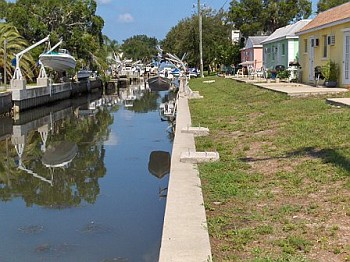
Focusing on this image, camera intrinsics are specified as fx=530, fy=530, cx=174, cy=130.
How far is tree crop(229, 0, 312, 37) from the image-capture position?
204ft

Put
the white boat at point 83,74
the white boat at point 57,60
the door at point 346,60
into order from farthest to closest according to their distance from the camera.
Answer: the white boat at point 83,74 < the white boat at point 57,60 < the door at point 346,60

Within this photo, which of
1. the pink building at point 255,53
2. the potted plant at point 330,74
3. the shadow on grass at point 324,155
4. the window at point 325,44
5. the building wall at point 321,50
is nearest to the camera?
the shadow on grass at point 324,155

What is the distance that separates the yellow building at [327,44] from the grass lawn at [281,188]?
8665 millimetres

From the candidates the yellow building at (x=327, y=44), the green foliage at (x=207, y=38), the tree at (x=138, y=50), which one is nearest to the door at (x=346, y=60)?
the yellow building at (x=327, y=44)

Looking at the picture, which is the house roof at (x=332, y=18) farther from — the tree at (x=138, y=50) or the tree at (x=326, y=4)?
the tree at (x=138, y=50)

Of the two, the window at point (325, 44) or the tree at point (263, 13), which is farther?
the tree at point (263, 13)

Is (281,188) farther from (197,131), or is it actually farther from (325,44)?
(325,44)

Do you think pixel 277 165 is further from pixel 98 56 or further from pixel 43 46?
pixel 98 56

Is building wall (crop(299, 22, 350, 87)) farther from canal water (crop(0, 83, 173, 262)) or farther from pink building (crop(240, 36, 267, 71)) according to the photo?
pink building (crop(240, 36, 267, 71))

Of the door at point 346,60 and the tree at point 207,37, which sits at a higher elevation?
the tree at point 207,37

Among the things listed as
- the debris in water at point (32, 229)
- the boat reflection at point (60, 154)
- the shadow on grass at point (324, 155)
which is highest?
the shadow on grass at point (324, 155)

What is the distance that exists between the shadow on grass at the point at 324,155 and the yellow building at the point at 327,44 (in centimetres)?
1296

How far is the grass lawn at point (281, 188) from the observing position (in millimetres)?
5457

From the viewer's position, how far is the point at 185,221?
6.21 meters
